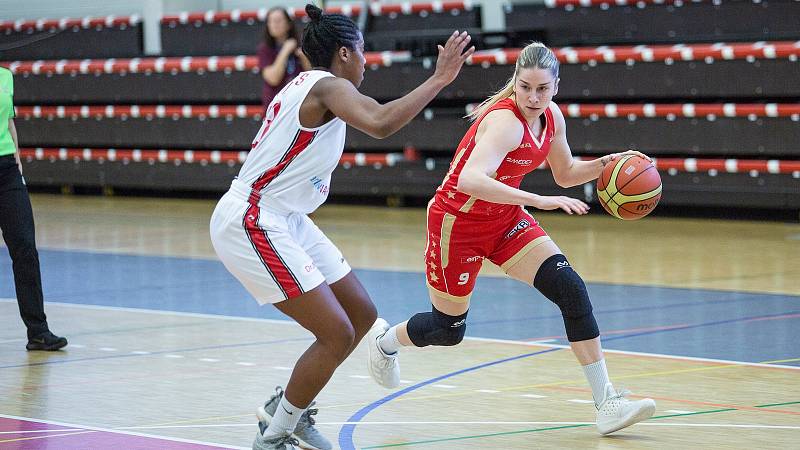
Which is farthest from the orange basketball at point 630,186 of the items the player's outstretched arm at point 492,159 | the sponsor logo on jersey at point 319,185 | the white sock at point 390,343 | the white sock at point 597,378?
the sponsor logo on jersey at point 319,185

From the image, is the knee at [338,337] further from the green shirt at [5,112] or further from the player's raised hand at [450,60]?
the green shirt at [5,112]

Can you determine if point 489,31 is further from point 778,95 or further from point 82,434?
point 82,434

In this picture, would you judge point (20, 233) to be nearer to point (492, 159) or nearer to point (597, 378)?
point (492, 159)

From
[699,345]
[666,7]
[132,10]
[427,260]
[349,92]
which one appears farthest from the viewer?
[132,10]

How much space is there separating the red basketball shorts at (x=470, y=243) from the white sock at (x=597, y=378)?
1.71 ft

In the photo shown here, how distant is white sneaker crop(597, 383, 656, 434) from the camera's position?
475 centimetres

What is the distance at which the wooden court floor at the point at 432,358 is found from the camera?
195 inches

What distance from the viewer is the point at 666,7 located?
13.0m

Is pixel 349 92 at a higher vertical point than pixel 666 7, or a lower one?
higher

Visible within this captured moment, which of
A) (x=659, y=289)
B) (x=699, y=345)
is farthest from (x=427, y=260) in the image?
(x=659, y=289)

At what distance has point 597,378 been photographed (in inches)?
194

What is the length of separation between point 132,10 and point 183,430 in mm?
13803

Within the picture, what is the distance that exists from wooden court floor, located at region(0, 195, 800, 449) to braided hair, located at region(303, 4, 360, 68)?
1.41 metres

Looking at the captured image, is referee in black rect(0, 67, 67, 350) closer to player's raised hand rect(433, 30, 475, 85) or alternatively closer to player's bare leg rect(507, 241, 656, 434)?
player's bare leg rect(507, 241, 656, 434)
